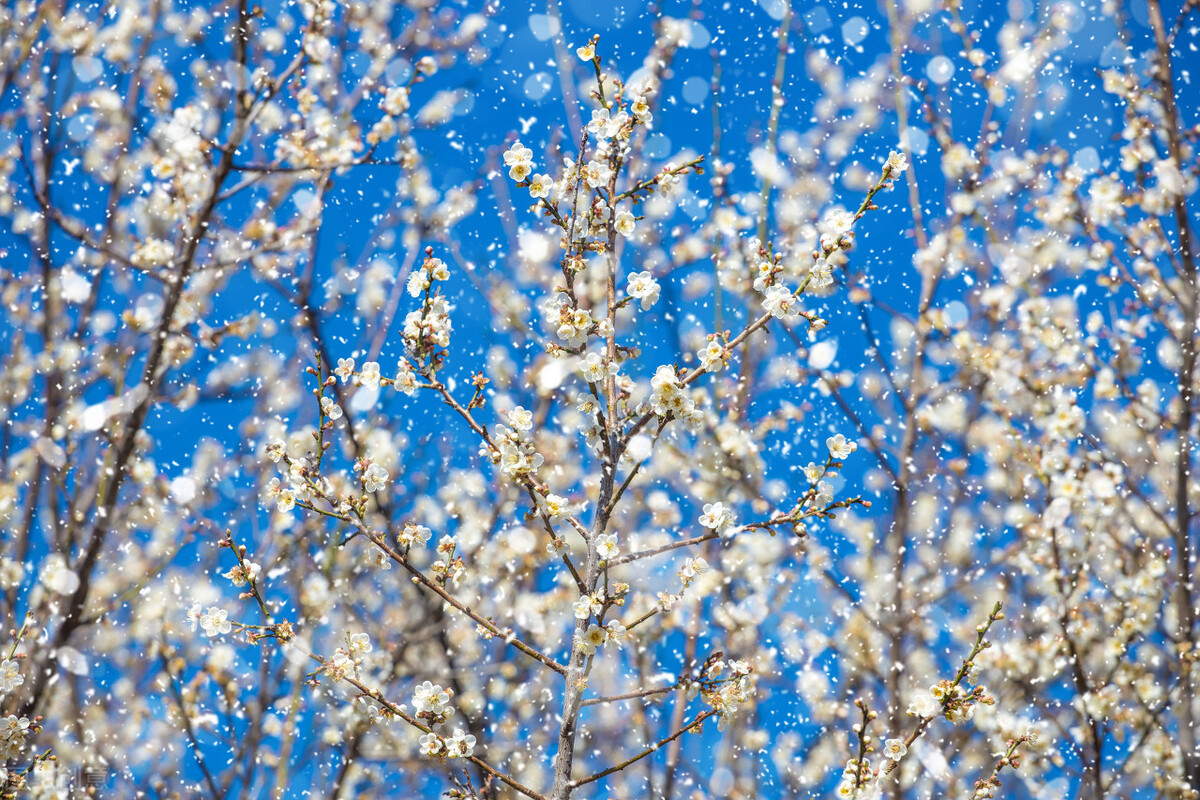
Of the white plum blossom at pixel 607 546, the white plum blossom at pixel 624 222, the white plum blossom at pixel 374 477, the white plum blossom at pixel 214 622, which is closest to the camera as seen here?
the white plum blossom at pixel 607 546

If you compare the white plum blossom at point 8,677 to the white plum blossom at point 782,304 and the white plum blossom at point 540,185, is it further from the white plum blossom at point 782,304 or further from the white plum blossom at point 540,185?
the white plum blossom at point 782,304

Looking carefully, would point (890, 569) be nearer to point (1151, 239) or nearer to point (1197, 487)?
point (1197, 487)

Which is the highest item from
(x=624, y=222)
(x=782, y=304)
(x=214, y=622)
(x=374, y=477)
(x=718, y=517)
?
(x=624, y=222)

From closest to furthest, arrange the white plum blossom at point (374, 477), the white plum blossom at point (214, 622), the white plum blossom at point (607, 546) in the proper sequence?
the white plum blossom at point (607, 546), the white plum blossom at point (214, 622), the white plum blossom at point (374, 477)

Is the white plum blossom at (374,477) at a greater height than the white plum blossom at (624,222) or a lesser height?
lesser

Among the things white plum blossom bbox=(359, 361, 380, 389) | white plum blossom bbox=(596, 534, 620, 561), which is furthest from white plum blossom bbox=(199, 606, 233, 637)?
white plum blossom bbox=(596, 534, 620, 561)

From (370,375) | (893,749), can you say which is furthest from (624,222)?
(893,749)

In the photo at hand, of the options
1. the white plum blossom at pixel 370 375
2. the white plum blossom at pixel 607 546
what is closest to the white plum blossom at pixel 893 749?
the white plum blossom at pixel 607 546

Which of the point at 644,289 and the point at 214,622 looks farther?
the point at 644,289

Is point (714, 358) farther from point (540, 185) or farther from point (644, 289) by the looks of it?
point (540, 185)

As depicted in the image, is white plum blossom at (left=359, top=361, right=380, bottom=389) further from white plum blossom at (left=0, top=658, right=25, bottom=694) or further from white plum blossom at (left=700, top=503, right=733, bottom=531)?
white plum blossom at (left=0, top=658, right=25, bottom=694)

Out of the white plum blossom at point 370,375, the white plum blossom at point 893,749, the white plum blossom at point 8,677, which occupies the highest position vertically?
the white plum blossom at point 370,375

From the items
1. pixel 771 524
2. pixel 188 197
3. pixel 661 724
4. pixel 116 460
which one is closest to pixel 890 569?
pixel 661 724

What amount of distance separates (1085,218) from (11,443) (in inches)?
261
